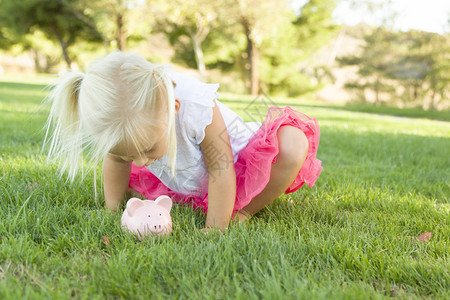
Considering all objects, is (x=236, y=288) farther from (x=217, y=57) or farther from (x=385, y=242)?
(x=217, y=57)

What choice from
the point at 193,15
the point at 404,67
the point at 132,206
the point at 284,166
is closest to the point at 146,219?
the point at 132,206

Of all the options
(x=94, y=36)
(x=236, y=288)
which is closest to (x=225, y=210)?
(x=236, y=288)

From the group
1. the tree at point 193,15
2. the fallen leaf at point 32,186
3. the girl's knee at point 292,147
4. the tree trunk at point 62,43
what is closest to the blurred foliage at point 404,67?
the tree at point 193,15

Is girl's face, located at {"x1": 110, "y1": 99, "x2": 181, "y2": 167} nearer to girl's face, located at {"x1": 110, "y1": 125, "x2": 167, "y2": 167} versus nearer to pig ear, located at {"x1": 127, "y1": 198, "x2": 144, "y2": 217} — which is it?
A: girl's face, located at {"x1": 110, "y1": 125, "x2": 167, "y2": 167}

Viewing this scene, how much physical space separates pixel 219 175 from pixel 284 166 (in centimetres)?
34

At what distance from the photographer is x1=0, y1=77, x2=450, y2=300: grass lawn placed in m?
1.21

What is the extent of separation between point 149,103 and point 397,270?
3.58ft

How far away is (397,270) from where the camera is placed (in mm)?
1357

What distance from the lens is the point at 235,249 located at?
58.2 inches

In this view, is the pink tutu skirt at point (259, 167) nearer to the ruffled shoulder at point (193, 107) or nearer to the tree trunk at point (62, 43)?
the ruffled shoulder at point (193, 107)

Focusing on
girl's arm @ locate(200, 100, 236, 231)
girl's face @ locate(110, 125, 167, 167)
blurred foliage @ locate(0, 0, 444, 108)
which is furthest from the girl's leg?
blurred foliage @ locate(0, 0, 444, 108)

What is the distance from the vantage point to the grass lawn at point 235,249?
1.21m

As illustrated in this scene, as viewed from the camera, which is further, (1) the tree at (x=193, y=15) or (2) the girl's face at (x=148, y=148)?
(1) the tree at (x=193, y=15)

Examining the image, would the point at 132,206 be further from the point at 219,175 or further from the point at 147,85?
the point at 147,85
